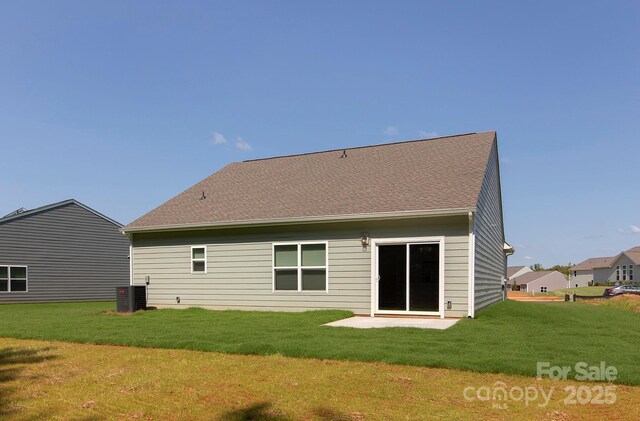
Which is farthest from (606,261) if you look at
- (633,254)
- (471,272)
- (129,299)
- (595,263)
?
(129,299)

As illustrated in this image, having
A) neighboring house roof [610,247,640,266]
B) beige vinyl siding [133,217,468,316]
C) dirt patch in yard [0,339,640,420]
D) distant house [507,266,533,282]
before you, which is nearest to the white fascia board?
beige vinyl siding [133,217,468,316]

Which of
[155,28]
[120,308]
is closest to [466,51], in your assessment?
[155,28]

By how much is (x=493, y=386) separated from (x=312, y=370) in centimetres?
220

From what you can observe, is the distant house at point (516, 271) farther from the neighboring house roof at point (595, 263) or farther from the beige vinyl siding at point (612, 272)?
the neighboring house roof at point (595, 263)

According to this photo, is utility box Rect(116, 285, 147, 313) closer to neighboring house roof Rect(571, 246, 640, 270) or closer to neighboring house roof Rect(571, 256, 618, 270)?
neighboring house roof Rect(571, 246, 640, 270)

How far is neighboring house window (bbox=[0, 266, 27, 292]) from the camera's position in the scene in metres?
21.7

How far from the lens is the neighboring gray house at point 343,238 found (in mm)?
12078

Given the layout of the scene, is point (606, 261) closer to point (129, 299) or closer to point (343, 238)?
point (343, 238)

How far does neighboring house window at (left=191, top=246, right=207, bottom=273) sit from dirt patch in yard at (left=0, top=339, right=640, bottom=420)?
27.6 ft

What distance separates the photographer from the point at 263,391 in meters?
4.89

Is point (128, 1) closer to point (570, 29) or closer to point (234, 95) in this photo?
point (234, 95)

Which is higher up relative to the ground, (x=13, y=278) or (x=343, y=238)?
(x=343, y=238)

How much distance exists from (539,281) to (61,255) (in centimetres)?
6068

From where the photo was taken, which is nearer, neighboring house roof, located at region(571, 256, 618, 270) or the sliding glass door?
the sliding glass door
